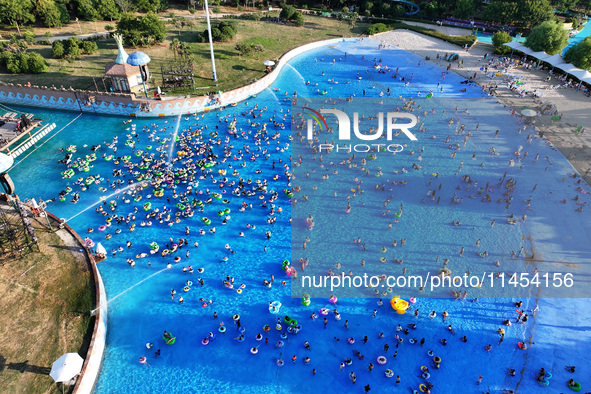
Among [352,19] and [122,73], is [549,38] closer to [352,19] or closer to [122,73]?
[352,19]

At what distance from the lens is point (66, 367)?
64.1ft

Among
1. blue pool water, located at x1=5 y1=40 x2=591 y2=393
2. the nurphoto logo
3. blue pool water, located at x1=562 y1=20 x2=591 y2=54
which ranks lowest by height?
blue pool water, located at x1=5 y1=40 x2=591 y2=393

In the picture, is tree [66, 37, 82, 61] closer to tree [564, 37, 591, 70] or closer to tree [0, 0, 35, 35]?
tree [0, 0, 35, 35]

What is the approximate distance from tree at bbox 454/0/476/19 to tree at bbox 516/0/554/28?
9805 millimetres

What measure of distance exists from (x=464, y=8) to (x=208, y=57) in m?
58.6

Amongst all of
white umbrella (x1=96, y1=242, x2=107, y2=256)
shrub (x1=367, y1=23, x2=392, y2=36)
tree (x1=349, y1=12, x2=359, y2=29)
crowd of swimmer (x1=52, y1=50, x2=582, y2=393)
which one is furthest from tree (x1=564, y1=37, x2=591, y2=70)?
white umbrella (x1=96, y1=242, x2=107, y2=256)

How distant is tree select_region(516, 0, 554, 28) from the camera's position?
7362cm

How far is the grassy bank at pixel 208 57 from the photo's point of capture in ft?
170

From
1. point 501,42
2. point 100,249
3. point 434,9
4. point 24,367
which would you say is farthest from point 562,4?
point 24,367

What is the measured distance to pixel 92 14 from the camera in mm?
69062

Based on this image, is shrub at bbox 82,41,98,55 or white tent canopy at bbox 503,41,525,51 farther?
white tent canopy at bbox 503,41,525,51

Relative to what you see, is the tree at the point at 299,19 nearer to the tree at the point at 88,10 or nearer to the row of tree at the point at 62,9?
the row of tree at the point at 62,9

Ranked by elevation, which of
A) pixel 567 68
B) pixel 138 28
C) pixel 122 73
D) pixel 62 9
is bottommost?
pixel 567 68

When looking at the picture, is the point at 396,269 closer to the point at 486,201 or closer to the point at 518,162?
the point at 486,201
